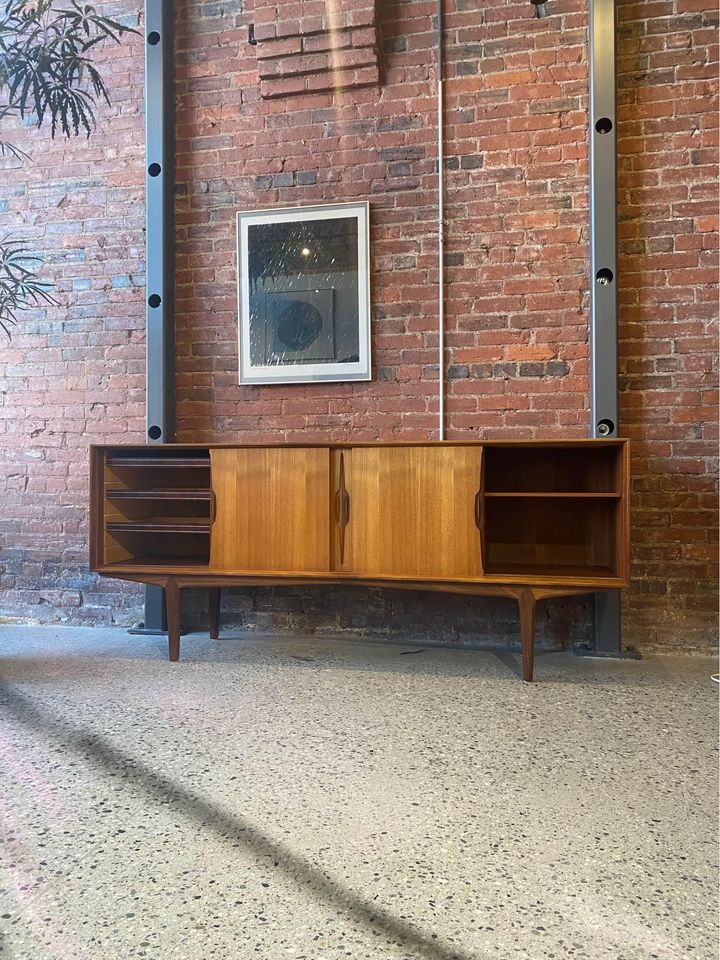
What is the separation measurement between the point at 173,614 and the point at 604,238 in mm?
2634

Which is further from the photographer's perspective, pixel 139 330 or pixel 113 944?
pixel 139 330

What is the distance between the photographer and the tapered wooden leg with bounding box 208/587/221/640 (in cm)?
318

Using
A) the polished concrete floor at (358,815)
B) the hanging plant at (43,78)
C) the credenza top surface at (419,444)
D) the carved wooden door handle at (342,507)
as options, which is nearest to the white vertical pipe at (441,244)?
the credenza top surface at (419,444)

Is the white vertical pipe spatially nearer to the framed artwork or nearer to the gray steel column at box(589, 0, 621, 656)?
the framed artwork

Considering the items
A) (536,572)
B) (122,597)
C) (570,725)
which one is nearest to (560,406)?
(536,572)

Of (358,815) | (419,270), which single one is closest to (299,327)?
(419,270)

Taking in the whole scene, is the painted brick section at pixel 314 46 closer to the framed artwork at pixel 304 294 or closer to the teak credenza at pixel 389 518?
the framed artwork at pixel 304 294

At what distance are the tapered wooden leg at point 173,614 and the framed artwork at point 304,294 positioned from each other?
3.77ft

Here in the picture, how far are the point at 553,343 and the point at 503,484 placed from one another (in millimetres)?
723

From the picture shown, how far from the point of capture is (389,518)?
2643mm

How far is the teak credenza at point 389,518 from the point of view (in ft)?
8.43

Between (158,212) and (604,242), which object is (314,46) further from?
(604,242)

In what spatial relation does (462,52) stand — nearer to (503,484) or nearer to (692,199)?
(692,199)

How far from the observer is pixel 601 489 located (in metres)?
2.85
